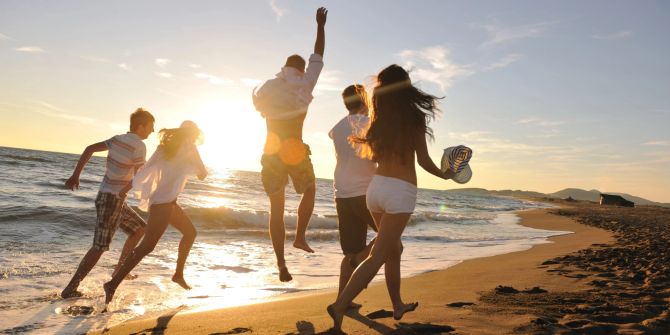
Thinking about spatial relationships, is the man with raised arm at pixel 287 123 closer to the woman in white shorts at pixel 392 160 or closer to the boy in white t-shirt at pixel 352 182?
the boy in white t-shirt at pixel 352 182

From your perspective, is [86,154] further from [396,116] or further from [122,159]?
[396,116]

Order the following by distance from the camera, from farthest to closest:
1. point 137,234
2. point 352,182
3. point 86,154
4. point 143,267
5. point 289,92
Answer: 1. point 143,267
2. point 137,234
3. point 86,154
4. point 289,92
5. point 352,182

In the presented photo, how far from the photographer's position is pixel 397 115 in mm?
3689

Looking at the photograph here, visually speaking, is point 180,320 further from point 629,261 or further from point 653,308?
point 629,261

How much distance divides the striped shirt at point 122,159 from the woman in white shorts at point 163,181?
500 millimetres

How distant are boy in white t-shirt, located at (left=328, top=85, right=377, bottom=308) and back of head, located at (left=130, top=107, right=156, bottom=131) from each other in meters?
2.58

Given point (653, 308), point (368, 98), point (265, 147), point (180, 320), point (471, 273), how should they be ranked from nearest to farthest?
point (368, 98) < point (653, 308) < point (180, 320) < point (265, 147) < point (471, 273)

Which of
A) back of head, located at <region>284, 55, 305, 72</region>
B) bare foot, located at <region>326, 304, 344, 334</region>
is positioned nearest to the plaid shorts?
back of head, located at <region>284, 55, 305, 72</region>

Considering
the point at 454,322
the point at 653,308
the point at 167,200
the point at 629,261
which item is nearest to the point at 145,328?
the point at 167,200

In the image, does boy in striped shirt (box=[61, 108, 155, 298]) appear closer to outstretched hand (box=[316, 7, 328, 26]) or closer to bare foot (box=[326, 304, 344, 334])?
outstretched hand (box=[316, 7, 328, 26])

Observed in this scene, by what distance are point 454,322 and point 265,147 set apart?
8.21 ft

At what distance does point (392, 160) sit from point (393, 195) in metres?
0.27

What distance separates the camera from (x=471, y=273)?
7828 mm

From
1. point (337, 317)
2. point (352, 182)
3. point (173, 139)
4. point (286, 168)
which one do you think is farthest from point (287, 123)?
point (337, 317)
